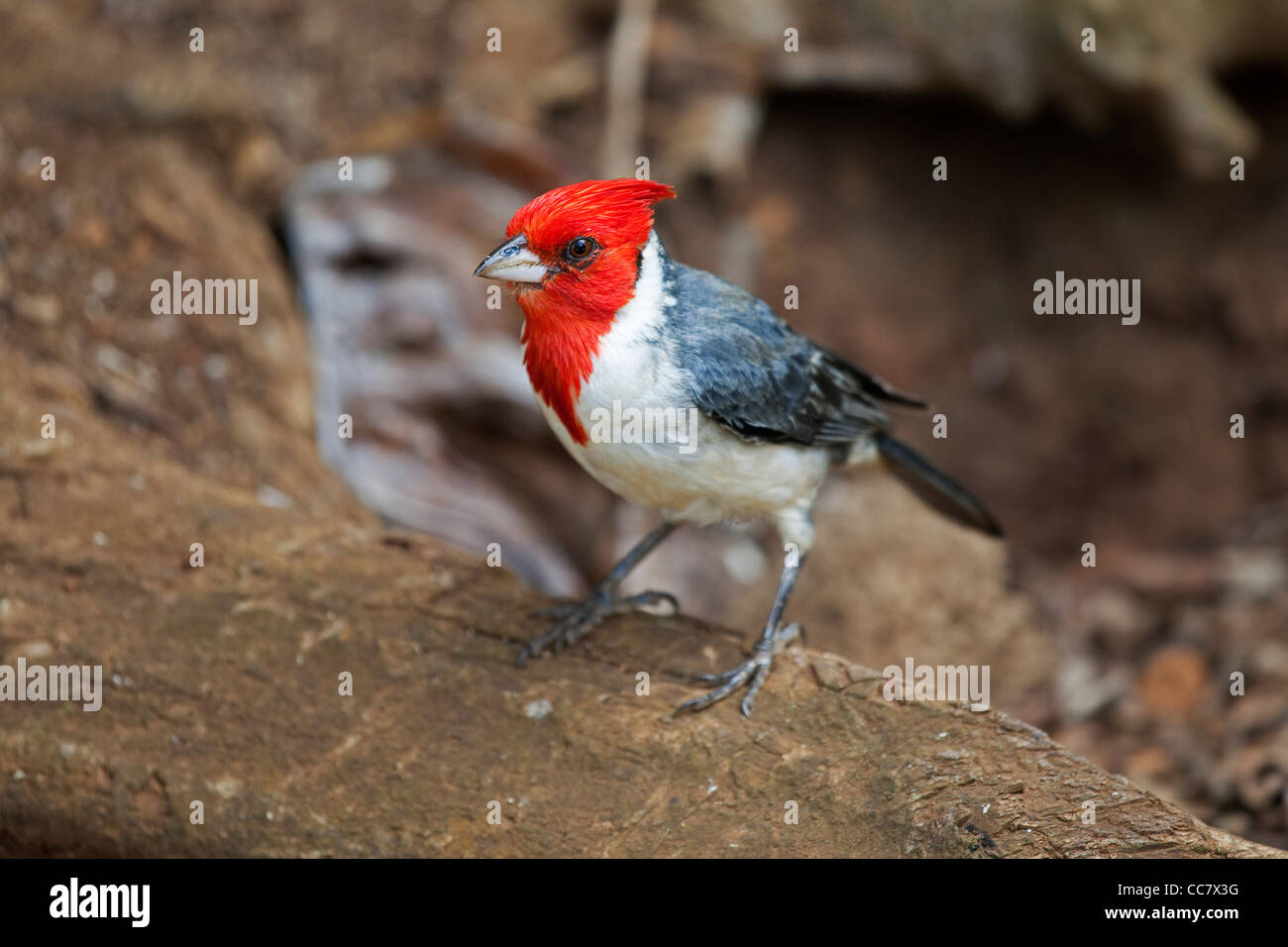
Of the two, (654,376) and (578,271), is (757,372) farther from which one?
(578,271)

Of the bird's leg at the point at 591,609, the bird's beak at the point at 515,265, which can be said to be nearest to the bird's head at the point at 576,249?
the bird's beak at the point at 515,265

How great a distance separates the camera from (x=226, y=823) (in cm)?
316

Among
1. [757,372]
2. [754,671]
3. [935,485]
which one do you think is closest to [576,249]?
[757,372]

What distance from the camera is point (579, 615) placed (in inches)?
155

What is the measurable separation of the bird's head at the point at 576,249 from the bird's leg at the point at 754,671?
107 centimetres

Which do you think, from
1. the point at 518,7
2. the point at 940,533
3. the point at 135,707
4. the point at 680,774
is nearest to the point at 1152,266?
the point at 940,533

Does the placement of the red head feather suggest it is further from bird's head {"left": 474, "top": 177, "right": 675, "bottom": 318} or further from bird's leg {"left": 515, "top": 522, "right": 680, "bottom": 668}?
bird's leg {"left": 515, "top": 522, "right": 680, "bottom": 668}

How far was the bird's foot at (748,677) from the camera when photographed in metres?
3.46

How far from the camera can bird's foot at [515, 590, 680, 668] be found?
3.76 m

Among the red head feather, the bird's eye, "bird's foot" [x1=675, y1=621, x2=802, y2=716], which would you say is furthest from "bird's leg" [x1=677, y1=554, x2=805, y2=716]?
the bird's eye

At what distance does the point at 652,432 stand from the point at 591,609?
0.77 meters

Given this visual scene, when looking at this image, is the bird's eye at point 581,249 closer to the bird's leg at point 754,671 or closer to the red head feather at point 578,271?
the red head feather at point 578,271

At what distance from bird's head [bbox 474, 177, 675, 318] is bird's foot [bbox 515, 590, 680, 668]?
100 centimetres

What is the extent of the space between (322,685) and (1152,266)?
18.5ft
